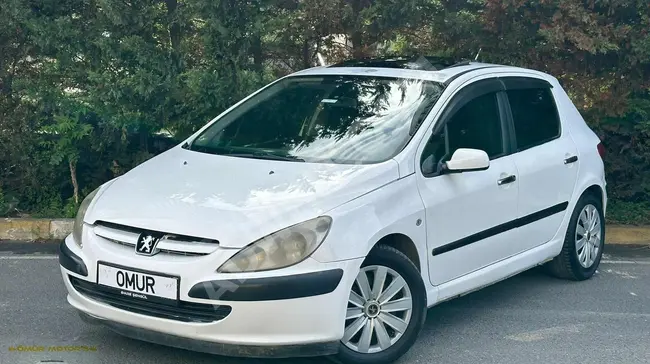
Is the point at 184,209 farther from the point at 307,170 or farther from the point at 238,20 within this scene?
the point at 238,20

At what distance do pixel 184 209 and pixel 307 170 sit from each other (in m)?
0.74

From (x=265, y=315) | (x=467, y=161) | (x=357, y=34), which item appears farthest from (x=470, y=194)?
(x=357, y=34)

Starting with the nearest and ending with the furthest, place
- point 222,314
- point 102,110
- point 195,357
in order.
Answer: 1. point 222,314
2. point 195,357
3. point 102,110

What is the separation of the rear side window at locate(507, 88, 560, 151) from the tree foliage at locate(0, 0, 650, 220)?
187 centimetres

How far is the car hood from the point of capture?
4016mm

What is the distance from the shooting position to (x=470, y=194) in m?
4.89

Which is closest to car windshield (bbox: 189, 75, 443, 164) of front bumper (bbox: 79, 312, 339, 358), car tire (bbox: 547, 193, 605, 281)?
front bumper (bbox: 79, 312, 339, 358)

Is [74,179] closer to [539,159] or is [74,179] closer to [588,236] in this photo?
[539,159]

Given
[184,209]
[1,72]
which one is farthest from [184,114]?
[184,209]

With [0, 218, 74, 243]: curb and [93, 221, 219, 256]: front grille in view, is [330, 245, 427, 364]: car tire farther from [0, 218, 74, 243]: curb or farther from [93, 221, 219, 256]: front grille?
[0, 218, 74, 243]: curb

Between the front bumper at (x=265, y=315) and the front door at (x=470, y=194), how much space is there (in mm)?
767

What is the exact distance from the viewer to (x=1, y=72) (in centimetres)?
816

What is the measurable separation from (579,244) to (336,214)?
276cm

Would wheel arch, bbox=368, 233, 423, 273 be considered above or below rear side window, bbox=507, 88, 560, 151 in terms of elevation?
below
